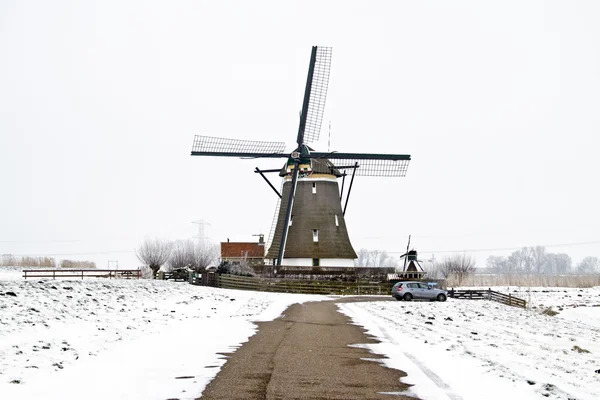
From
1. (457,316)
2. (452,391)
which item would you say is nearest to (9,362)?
(452,391)

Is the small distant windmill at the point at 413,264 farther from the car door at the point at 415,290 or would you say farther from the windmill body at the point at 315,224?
the car door at the point at 415,290

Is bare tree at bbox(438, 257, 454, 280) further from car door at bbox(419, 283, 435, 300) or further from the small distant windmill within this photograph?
car door at bbox(419, 283, 435, 300)

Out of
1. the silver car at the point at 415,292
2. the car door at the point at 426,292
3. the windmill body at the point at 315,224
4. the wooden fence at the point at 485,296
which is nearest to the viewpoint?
the silver car at the point at 415,292

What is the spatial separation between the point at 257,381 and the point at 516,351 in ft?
28.2

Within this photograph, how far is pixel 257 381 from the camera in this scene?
11117 mm

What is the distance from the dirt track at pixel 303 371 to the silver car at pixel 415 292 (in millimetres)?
25666

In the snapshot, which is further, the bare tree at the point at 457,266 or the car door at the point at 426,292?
the bare tree at the point at 457,266

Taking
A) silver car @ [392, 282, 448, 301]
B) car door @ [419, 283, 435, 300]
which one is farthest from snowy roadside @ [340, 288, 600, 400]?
car door @ [419, 283, 435, 300]

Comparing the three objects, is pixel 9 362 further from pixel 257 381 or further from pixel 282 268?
pixel 282 268

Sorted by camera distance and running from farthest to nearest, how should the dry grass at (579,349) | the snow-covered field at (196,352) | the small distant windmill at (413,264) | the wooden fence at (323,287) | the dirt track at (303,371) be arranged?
the small distant windmill at (413,264), the wooden fence at (323,287), the dry grass at (579,349), the snow-covered field at (196,352), the dirt track at (303,371)

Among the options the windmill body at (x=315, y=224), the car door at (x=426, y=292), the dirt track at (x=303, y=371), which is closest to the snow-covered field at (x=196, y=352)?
the dirt track at (x=303, y=371)

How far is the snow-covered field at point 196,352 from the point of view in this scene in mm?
10742

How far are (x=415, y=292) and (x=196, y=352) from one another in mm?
31848

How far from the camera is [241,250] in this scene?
93625 millimetres
